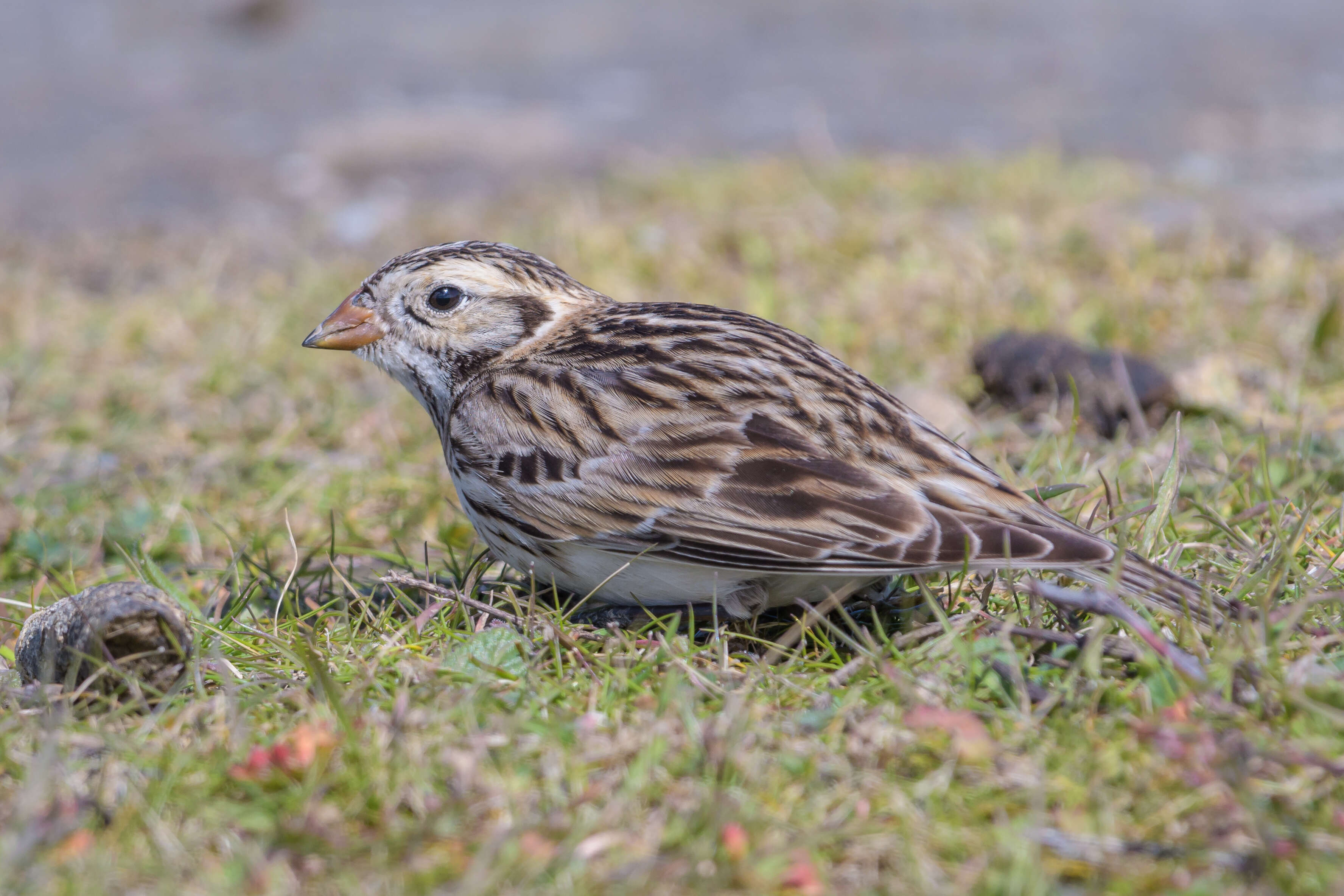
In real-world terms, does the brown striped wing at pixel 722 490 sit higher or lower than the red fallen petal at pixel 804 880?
higher

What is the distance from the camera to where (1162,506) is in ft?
12.6

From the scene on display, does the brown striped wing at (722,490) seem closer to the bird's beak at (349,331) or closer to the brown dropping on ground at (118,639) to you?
the bird's beak at (349,331)

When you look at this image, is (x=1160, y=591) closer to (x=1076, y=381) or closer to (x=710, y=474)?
(x=710, y=474)

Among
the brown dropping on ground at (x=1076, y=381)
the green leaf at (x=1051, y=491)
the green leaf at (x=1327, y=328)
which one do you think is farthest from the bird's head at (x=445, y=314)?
the green leaf at (x=1327, y=328)

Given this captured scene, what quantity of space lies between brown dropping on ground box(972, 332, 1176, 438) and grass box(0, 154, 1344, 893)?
0.42ft

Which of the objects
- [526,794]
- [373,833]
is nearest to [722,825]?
[526,794]

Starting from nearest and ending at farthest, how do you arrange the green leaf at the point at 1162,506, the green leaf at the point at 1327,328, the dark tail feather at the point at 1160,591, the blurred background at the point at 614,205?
1. the dark tail feather at the point at 1160,591
2. the green leaf at the point at 1162,506
3. the blurred background at the point at 614,205
4. the green leaf at the point at 1327,328

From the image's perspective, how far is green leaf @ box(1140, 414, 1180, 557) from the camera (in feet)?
12.5

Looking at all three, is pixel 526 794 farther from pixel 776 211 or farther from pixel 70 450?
pixel 776 211

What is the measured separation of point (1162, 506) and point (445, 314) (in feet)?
7.20

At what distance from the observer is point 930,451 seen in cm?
354

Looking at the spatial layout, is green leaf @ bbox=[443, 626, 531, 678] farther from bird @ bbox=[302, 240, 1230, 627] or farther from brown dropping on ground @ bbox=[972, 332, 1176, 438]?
brown dropping on ground @ bbox=[972, 332, 1176, 438]

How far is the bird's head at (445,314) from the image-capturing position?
14.2ft

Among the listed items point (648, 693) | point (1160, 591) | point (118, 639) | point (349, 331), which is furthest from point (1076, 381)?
point (118, 639)
